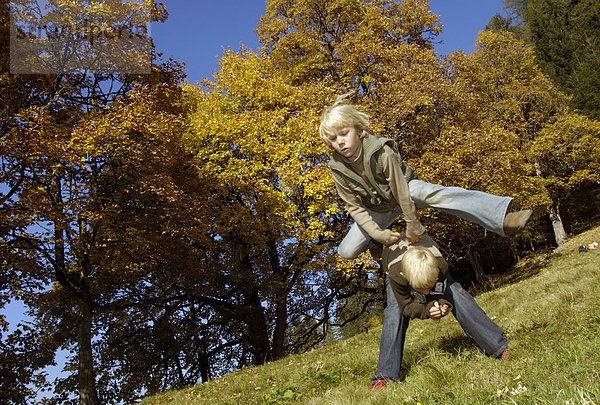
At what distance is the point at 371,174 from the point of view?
13.4ft

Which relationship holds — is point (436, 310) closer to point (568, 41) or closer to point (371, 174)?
point (371, 174)

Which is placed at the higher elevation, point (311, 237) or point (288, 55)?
point (288, 55)

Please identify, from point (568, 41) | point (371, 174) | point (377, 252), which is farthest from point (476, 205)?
point (568, 41)

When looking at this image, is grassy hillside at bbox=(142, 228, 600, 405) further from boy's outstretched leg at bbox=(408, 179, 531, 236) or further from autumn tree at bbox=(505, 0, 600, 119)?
autumn tree at bbox=(505, 0, 600, 119)

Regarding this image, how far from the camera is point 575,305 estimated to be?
4.74 meters

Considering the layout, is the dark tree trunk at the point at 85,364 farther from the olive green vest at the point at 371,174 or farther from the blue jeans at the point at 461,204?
the olive green vest at the point at 371,174

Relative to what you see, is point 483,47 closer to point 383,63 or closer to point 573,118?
point 573,118

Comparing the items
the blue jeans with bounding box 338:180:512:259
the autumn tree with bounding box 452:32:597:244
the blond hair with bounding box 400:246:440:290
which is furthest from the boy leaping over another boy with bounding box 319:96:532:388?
the autumn tree with bounding box 452:32:597:244

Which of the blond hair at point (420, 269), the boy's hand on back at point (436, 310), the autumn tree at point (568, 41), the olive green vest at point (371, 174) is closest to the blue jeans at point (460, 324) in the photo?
the boy's hand on back at point (436, 310)

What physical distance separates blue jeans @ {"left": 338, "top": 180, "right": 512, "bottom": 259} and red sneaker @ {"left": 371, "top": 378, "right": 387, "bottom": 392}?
4.31ft

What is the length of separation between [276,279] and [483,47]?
30.9 m

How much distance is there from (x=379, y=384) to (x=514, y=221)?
6.76 feet

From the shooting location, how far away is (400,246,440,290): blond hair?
3744mm

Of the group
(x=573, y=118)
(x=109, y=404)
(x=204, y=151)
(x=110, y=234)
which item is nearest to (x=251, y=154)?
(x=204, y=151)
